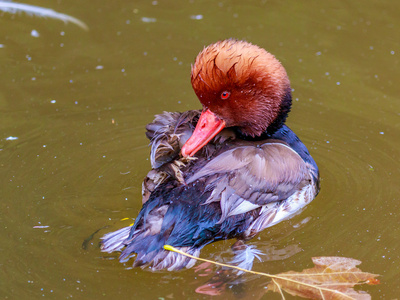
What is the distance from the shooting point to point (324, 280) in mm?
3596

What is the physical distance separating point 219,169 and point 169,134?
42 cm

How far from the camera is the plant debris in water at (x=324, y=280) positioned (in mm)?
3510

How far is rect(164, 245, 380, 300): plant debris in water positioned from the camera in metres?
3.51

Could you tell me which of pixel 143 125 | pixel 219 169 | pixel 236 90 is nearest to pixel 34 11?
pixel 143 125

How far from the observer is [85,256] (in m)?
3.73

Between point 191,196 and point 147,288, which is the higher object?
point 191,196

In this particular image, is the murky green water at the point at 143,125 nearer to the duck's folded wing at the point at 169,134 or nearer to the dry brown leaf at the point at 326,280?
the dry brown leaf at the point at 326,280

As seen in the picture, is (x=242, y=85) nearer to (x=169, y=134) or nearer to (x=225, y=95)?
(x=225, y=95)

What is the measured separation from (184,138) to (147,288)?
3.33 ft

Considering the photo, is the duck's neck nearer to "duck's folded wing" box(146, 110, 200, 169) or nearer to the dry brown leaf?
"duck's folded wing" box(146, 110, 200, 169)

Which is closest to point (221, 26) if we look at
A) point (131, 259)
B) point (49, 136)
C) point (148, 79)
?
point (148, 79)

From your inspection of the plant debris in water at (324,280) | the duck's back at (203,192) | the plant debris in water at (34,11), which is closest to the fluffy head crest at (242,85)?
the duck's back at (203,192)

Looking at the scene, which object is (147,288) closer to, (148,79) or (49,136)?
(49,136)

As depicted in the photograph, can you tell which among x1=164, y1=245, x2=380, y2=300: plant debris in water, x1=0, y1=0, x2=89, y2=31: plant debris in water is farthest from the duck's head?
x1=0, y1=0, x2=89, y2=31: plant debris in water
